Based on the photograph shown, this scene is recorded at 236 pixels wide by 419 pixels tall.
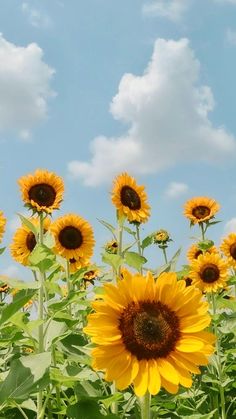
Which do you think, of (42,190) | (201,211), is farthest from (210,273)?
(42,190)

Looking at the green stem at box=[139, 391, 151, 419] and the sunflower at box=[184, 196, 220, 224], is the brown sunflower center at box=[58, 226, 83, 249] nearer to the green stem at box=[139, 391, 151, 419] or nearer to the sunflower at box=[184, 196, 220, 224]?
the sunflower at box=[184, 196, 220, 224]

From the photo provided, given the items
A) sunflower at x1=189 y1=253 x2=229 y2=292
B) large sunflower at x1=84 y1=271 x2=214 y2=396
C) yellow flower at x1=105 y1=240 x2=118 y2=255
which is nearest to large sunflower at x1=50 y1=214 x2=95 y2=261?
sunflower at x1=189 y1=253 x2=229 y2=292

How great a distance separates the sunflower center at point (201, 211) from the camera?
8571 mm

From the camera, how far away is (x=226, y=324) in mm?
5746

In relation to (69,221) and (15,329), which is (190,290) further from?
(69,221)

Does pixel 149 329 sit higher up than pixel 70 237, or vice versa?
pixel 70 237

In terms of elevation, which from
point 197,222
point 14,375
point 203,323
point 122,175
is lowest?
point 14,375

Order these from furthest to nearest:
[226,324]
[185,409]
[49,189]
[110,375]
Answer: [226,324]
[49,189]
[185,409]
[110,375]

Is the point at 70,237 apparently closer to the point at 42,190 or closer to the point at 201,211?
the point at 42,190

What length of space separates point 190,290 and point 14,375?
0.74 m

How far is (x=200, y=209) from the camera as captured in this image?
8750 mm

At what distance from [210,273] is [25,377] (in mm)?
5147

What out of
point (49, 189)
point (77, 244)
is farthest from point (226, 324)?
point (49, 189)

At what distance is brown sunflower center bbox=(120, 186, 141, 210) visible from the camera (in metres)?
5.73
